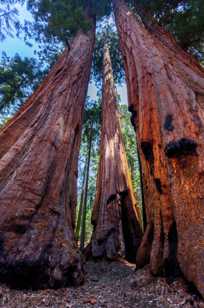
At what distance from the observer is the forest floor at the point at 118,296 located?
A: 2.19 metres

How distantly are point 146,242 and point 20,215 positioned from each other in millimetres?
1437

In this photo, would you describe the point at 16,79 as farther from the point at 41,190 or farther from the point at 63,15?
the point at 41,190

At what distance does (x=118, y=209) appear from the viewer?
243 inches

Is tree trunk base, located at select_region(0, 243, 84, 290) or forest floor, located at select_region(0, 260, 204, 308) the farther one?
tree trunk base, located at select_region(0, 243, 84, 290)

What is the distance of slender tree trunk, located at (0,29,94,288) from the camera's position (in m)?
2.57

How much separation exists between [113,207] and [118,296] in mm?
3636

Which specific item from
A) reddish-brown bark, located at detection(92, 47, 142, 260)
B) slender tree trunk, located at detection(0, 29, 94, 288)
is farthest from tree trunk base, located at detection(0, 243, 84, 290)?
reddish-brown bark, located at detection(92, 47, 142, 260)

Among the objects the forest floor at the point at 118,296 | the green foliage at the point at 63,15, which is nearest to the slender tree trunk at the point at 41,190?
the forest floor at the point at 118,296

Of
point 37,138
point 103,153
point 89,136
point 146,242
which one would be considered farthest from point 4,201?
point 89,136

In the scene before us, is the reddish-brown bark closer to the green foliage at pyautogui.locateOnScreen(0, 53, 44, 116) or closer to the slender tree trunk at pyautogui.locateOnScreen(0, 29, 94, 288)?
the slender tree trunk at pyautogui.locateOnScreen(0, 29, 94, 288)

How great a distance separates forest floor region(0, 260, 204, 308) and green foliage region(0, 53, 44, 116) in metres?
7.97

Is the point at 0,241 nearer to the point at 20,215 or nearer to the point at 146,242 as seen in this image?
the point at 20,215

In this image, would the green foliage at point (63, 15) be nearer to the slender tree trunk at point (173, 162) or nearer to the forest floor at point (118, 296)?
the slender tree trunk at point (173, 162)

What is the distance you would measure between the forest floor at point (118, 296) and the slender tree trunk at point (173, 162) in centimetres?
15
